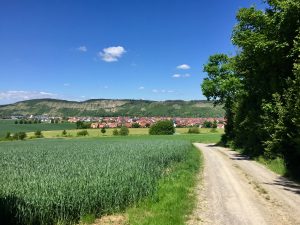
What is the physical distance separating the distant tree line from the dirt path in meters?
2.78

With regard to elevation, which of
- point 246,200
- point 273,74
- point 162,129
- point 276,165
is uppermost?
point 273,74

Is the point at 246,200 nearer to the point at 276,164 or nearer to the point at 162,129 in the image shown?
the point at 276,164

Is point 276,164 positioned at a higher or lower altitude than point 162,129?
lower

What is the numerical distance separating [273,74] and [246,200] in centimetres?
1664

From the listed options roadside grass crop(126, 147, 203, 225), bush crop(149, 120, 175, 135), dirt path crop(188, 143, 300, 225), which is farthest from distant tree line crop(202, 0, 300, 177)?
bush crop(149, 120, 175, 135)

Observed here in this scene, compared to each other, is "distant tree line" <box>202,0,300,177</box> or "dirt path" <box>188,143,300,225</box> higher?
"distant tree line" <box>202,0,300,177</box>

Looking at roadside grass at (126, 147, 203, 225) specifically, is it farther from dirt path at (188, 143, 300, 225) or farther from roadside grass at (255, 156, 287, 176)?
roadside grass at (255, 156, 287, 176)

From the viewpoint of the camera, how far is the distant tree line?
24.9 m

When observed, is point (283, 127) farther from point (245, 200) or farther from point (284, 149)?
point (245, 200)

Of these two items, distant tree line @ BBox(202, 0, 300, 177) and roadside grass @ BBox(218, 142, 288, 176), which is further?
roadside grass @ BBox(218, 142, 288, 176)

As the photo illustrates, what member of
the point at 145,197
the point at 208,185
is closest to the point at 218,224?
the point at 145,197

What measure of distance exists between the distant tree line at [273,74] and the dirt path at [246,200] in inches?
109

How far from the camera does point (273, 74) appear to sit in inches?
1201

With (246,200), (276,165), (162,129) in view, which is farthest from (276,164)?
(162,129)
